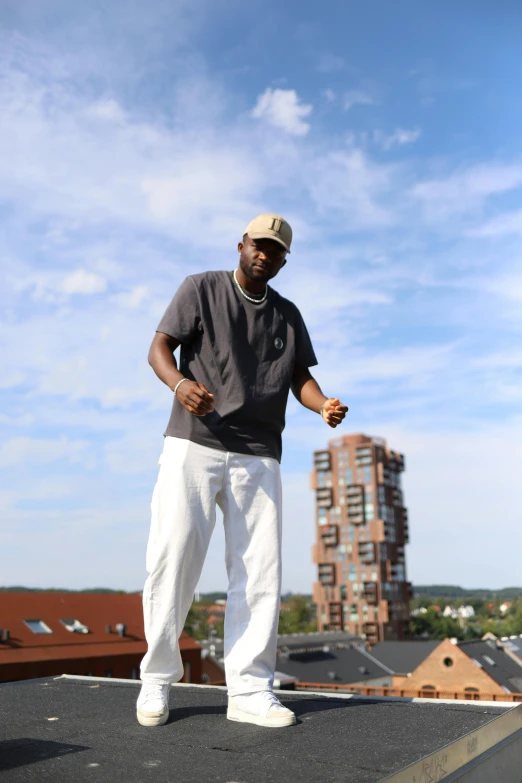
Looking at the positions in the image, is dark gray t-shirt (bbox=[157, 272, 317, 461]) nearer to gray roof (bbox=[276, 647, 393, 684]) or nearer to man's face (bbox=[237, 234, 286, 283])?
man's face (bbox=[237, 234, 286, 283])

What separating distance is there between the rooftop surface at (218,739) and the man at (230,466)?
19cm

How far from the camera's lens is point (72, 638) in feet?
104

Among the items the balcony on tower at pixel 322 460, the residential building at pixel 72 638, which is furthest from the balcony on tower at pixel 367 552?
the residential building at pixel 72 638

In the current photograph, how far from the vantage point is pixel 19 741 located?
7.86 feet

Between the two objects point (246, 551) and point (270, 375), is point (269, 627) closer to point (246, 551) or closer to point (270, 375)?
point (246, 551)

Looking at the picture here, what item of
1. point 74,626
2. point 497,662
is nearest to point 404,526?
point 497,662

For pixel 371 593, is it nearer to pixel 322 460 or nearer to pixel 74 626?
pixel 322 460

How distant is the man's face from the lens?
9.91 feet

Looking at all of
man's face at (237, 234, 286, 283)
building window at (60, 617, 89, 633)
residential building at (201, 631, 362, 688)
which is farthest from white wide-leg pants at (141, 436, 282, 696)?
residential building at (201, 631, 362, 688)

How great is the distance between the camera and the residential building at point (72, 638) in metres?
29.3

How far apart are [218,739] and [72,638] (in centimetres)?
3173

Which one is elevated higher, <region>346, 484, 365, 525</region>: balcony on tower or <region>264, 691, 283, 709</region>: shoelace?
<region>346, 484, 365, 525</region>: balcony on tower

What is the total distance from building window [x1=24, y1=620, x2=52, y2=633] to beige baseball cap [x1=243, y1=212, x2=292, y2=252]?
3205 cm

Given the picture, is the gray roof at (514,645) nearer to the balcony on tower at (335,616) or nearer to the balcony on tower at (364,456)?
the balcony on tower at (335,616)
